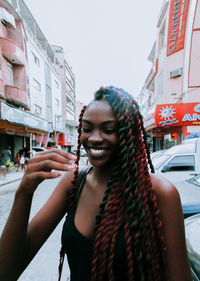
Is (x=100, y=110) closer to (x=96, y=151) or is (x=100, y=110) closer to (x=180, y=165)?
(x=96, y=151)

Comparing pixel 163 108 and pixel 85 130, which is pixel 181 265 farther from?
pixel 163 108

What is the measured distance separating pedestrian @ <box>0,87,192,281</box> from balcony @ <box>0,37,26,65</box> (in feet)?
44.7

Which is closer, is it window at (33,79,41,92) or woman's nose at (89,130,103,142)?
woman's nose at (89,130,103,142)

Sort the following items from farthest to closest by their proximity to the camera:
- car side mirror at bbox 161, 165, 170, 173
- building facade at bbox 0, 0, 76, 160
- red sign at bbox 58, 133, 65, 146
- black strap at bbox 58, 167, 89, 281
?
red sign at bbox 58, 133, 65, 146, building facade at bbox 0, 0, 76, 160, car side mirror at bbox 161, 165, 170, 173, black strap at bbox 58, 167, 89, 281

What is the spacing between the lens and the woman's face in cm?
90

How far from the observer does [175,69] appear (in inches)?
523

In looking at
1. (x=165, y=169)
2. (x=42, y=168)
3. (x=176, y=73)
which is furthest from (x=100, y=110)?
(x=176, y=73)

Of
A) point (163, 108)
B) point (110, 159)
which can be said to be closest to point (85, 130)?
point (110, 159)

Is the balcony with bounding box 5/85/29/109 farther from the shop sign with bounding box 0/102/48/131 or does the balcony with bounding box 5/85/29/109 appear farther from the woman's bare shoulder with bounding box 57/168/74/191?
the woman's bare shoulder with bounding box 57/168/74/191

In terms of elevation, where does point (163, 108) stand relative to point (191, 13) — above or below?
below

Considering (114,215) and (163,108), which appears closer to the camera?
(114,215)

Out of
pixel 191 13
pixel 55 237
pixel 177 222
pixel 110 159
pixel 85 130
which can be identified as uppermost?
pixel 191 13

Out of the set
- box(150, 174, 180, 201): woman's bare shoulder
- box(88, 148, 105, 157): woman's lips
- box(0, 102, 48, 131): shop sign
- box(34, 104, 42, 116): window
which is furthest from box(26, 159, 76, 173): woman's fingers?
box(34, 104, 42, 116): window

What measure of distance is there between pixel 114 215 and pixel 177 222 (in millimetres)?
301
